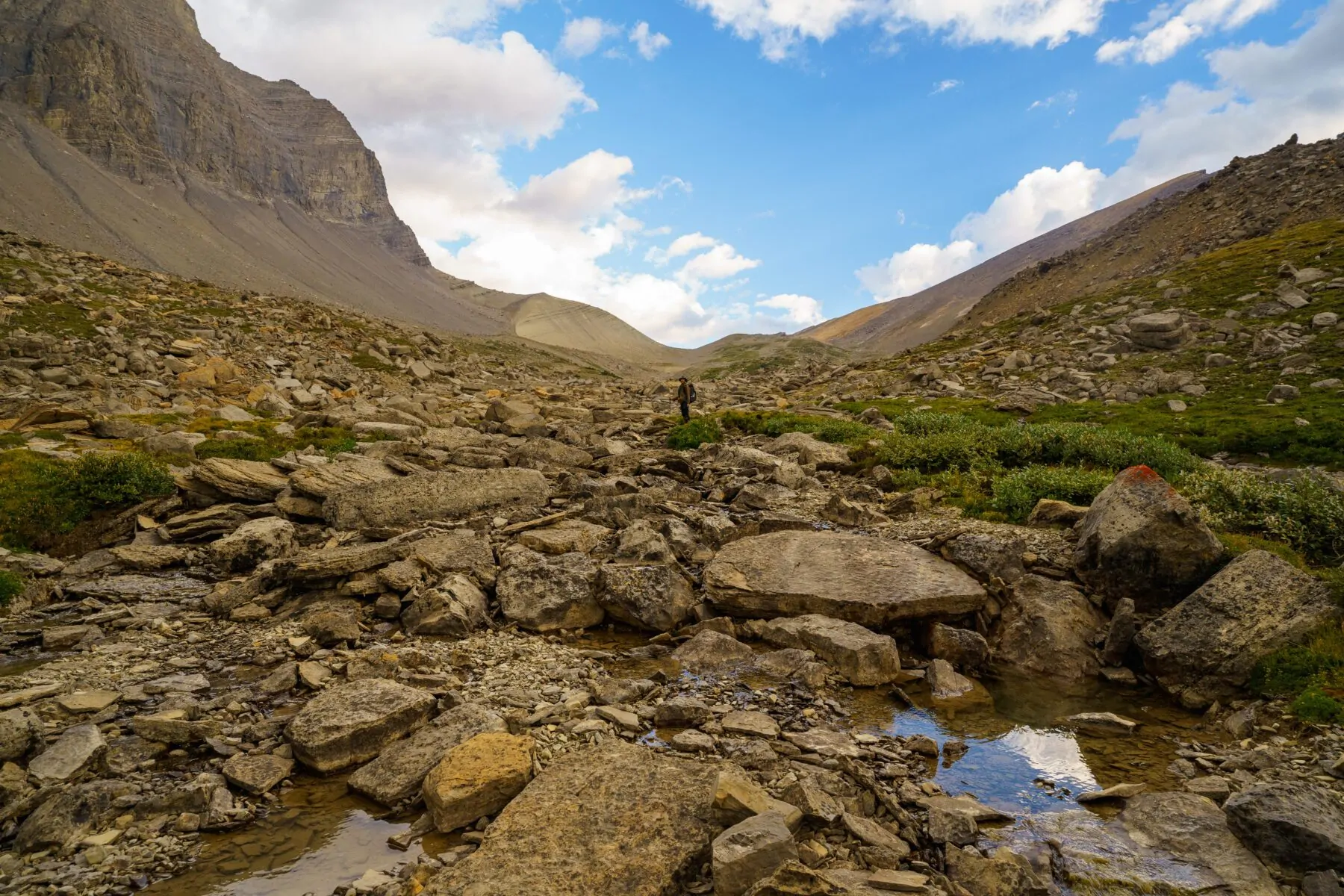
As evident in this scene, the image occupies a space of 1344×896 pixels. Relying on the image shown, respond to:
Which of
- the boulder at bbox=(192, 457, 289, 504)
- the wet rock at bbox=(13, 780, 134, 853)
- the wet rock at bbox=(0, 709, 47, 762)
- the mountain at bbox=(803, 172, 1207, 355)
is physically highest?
the mountain at bbox=(803, 172, 1207, 355)

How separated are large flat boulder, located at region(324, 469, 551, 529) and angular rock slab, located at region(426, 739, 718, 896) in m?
10.7

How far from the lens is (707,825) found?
636cm

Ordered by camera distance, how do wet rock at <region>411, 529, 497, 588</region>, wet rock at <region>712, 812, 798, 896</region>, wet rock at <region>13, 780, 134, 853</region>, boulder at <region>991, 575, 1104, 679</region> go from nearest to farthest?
wet rock at <region>712, 812, 798, 896</region> < wet rock at <region>13, 780, 134, 853</region> < boulder at <region>991, 575, 1104, 679</region> < wet rock at <region>411, 529, 497, 588</region>

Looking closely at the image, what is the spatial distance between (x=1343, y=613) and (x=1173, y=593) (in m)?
2.24

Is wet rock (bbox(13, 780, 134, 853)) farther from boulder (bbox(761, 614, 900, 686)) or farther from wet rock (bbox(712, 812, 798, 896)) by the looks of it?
boulder (bbox(761, 614, 900, 686))

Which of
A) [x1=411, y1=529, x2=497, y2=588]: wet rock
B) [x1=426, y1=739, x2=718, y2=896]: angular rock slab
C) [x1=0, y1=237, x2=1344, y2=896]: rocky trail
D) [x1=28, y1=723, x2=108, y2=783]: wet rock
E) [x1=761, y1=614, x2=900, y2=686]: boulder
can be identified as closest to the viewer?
[x1=426, y1=739, x2=718, y2=896]: angular rock slab

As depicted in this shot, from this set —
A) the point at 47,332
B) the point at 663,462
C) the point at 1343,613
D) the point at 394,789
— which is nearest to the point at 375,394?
the point at 47,332

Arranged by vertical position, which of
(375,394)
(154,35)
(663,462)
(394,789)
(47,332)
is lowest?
(394,789)

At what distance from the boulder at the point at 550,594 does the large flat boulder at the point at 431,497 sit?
4.32 metres

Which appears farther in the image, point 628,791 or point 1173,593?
point 1173,593

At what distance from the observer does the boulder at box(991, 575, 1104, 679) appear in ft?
36.5

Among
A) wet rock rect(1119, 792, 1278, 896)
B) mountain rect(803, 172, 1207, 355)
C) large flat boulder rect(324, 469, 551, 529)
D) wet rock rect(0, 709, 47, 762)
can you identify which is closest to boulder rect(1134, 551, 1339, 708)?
wet rock rect(1119, 792, 1278, 896)

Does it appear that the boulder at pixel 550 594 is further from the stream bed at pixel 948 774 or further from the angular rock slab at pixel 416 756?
the angular rock slab at pixel 416 756

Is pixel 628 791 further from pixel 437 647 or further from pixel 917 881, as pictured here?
pixel 437 647
